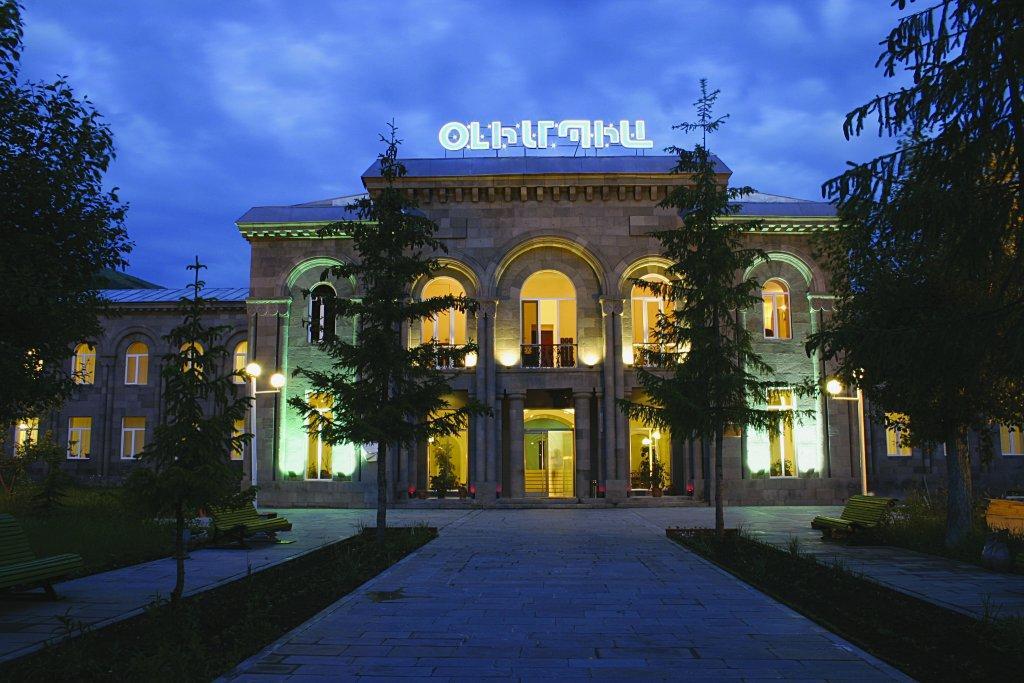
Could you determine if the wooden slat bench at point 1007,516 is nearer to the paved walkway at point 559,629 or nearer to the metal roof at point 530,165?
the paved walkway at point 559,629

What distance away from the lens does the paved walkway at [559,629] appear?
706 cm

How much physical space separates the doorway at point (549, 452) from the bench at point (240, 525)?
15836 mm

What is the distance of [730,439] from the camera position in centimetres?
2866

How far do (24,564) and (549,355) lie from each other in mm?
21496

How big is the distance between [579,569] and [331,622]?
5.42 m

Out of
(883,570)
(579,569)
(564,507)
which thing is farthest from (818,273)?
(579,569)

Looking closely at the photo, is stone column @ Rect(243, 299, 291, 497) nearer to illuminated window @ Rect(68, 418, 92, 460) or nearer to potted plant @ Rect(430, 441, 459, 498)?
potted plant @ Rect(430, 441, 459, 498)

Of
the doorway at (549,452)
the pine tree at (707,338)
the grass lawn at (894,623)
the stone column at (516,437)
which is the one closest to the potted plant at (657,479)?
the doorway at (549,452)

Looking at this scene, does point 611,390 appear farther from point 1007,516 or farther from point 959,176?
point 959,176

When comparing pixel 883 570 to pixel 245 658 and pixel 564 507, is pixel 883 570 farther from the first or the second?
pixel 564 507

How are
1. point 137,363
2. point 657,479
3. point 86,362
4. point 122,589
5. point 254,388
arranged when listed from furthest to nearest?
point 86,362, point 137,363, point 657,479, point 254,388, point 122,589

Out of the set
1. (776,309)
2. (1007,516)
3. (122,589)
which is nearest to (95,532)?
(122,589)

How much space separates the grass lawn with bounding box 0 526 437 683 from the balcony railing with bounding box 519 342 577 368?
53.1 ft

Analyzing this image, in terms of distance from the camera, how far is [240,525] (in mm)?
15961
